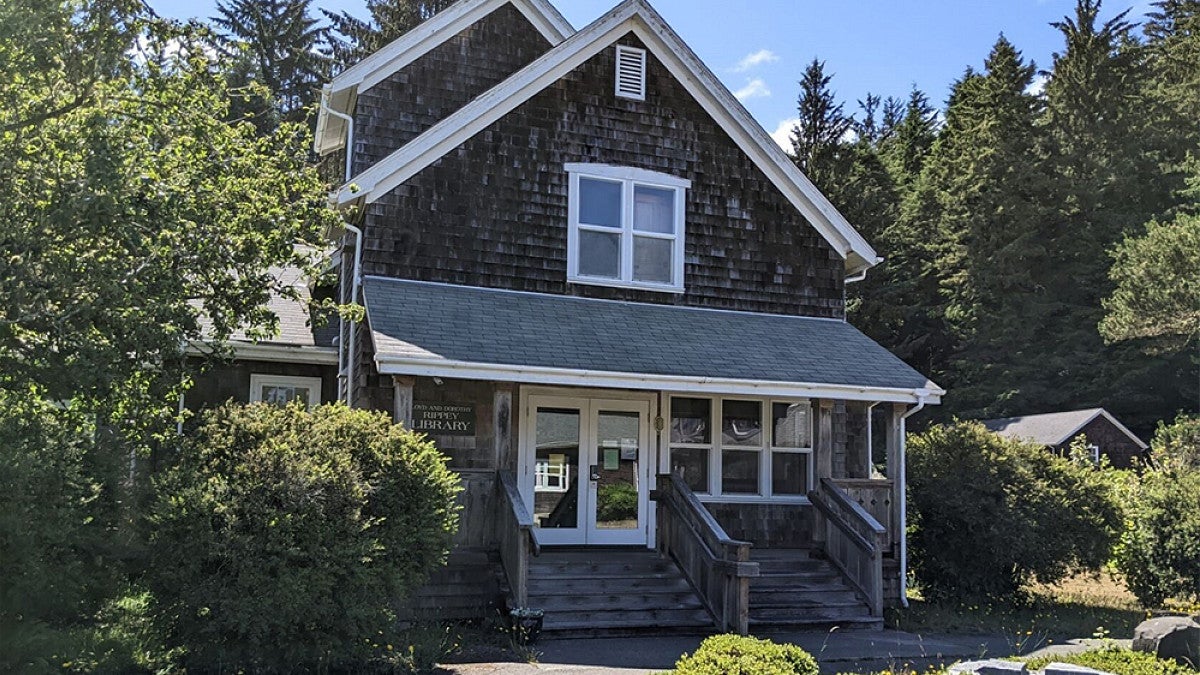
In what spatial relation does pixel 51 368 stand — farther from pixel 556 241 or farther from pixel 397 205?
pixel 556 241

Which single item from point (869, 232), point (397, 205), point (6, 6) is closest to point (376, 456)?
point (6, 6)

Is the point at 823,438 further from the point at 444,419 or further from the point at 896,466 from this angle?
the point at 444,419

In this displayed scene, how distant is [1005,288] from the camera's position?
42969mm

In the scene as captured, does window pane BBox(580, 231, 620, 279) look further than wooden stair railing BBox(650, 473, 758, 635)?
Yes

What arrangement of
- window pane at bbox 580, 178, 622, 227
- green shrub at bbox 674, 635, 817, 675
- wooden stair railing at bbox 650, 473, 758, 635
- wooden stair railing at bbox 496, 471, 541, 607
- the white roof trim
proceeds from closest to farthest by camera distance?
1. green shrub at bbox 674, 635, 817, 675
2. wooden stair railing at bbox 496, 471, 541, 607
3. wooden stair railing at bbox 650, 473, 758, 635
4. window pane at bbox 580, 178, 622, 227
5. the white roof trim

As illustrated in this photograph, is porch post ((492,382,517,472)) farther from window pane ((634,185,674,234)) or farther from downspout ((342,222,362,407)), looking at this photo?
window pane ((634,185,674,234))

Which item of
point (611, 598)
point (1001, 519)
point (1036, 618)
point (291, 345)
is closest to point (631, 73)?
point (291, 345)

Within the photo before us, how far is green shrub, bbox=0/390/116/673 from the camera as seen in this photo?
7555 millimetres

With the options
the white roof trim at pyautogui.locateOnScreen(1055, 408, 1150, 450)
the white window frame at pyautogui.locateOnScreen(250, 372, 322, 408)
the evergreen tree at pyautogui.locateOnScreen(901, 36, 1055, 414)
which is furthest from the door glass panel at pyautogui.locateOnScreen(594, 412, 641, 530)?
the evergreen tree at pyautogui.locateOnScreen(901, 36, 1055, 414)

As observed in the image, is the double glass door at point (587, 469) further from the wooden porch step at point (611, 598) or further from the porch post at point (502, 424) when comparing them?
the porch post at point (502, 424)

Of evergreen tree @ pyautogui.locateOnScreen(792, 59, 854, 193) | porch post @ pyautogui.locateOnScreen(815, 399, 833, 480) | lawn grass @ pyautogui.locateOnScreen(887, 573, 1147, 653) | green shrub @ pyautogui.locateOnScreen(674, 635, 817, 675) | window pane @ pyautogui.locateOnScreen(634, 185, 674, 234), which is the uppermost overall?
evergreen tree @ pyautogui.locateOnScreen(792, 59, 854, 193)

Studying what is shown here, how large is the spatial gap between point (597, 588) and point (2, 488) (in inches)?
257

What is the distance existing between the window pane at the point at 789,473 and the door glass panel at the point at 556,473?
3.09m

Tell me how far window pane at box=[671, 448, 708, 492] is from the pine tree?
24347 mm
